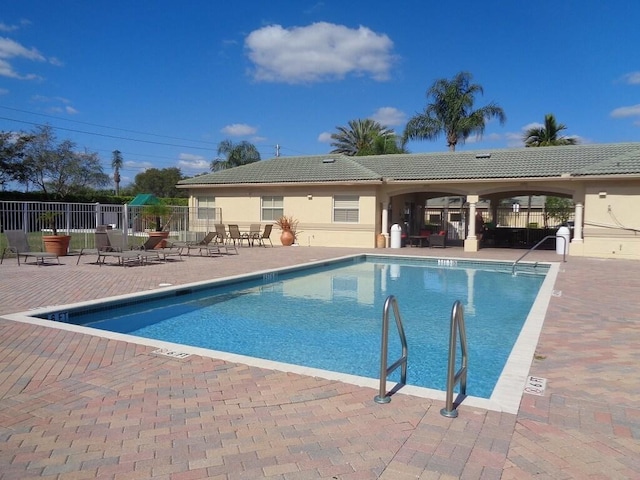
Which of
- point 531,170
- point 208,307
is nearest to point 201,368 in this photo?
point 208,307

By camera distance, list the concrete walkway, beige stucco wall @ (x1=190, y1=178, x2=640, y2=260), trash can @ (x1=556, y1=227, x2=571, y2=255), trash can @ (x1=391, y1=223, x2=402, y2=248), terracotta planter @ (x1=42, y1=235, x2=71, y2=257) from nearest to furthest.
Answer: the concrete walkway < terracotta planter @ (x1=42, y1=235, x2=71, y2=257) < trash can @ (x1=556, y1=227, x2=571, y2=255) < beige stucco wall @ (x1=190, y1=178, x2=640, y2=260) < trash can @ (x1=391, y1=223, x2=402, y2=248)

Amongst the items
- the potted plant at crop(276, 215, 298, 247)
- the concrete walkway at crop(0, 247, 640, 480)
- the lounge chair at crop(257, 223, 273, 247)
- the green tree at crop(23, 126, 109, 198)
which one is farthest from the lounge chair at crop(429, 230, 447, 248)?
the green tree at crop(23, 126, 109, 198)

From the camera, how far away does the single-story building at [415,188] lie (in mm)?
18719

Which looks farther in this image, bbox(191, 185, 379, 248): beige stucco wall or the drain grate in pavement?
bbox(191, 185, 379, 248): beige stucco wall

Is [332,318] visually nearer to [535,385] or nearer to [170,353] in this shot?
[170,353]

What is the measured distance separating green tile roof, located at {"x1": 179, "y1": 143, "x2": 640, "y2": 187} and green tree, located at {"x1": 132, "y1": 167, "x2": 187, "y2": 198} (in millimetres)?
55233

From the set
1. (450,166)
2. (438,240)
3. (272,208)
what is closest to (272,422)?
(450,166)

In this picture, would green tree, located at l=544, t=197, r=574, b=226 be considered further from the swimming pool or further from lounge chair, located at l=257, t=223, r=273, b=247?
the swimming pool

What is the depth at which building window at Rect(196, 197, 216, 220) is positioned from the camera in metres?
26.9

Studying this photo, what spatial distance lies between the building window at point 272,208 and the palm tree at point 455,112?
16.9 m

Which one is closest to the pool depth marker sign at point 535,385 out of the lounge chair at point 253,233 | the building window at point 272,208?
the lounge chair at point 253,233

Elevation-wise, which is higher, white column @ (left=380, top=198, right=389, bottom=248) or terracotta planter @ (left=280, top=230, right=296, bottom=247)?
white column @ (left=380, top=198, right=389, bottom=248)

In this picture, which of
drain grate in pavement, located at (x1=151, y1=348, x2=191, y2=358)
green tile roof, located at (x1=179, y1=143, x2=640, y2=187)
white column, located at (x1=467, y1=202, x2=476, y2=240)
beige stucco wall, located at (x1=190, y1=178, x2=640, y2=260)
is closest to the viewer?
drain grate in pavement, located at (x1=151, y1=348, x2=191, y2=358)

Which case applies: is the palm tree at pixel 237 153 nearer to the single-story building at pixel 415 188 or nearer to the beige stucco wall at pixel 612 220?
the single-story building at pixel 415 188
